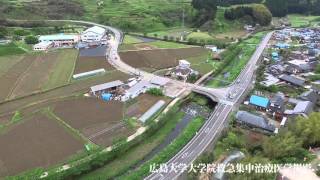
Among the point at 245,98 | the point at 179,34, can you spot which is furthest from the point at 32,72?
the point at 179,34

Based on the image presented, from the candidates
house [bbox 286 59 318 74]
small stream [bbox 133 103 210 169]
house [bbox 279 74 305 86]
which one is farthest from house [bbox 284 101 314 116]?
house [bbox 286 59 318 74]

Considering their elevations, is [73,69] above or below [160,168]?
above

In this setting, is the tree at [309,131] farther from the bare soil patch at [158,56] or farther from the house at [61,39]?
the house at [61,39]

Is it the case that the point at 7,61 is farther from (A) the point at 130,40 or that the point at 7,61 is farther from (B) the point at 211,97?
(B) the point at 211,97

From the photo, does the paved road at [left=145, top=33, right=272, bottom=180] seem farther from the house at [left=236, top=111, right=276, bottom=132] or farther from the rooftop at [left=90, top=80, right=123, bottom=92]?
the rooftop at [left=90, top=80, right=123, bottom=92]

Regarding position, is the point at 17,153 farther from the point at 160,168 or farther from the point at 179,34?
the point at 179,34

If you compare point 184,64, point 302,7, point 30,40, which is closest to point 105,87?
point 184,64
